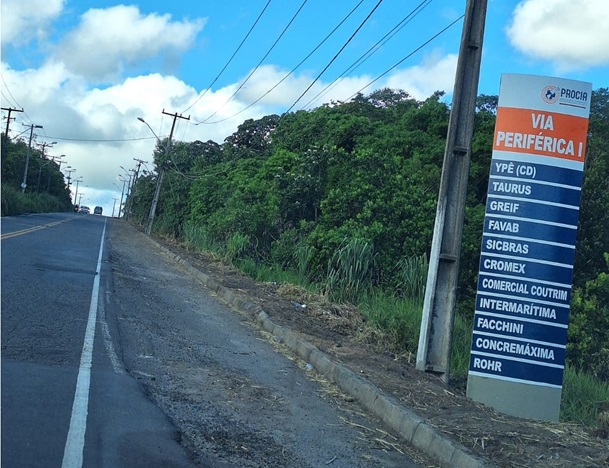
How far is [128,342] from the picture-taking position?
31.5 ft

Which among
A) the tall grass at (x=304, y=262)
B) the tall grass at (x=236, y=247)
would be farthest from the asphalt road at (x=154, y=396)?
the tall grass at (x=236, y=247)

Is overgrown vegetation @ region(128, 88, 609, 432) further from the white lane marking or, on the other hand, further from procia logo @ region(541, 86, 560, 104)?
the white lane marking

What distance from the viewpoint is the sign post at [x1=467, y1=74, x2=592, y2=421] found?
9273 mm

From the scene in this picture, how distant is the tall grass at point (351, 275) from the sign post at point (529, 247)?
604 cm

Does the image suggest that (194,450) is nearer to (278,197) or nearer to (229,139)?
(278,197)

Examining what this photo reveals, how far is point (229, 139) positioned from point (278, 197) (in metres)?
27.2

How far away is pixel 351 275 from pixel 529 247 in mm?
6419

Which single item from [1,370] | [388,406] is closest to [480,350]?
[388,406]

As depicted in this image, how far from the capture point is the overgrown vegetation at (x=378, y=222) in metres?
14.5

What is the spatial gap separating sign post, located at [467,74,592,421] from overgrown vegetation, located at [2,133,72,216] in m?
45.1

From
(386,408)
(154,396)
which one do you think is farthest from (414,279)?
(154,396)

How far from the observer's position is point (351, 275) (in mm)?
15508

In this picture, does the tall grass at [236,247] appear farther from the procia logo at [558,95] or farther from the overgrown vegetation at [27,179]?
the overgrown vegetation at [27,179]

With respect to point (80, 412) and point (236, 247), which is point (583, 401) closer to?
point (80, 412)
